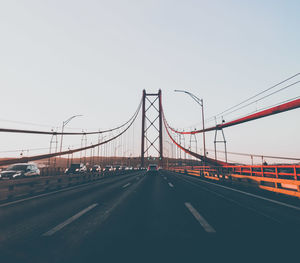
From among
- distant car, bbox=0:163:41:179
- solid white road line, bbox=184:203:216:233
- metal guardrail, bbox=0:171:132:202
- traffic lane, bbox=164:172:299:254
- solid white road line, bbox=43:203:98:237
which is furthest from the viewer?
distant car, bbox=0:163:41:179

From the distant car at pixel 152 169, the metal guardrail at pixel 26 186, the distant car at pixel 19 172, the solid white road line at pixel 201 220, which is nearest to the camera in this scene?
the solid white road line at pixel 201 220

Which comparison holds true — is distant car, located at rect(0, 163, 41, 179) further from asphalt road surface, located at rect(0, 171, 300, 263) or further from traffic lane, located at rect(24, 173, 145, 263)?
traffic lane, located at rect(24, 173, 145, 263)

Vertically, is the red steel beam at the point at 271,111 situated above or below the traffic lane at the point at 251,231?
above

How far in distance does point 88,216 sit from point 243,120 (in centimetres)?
2816

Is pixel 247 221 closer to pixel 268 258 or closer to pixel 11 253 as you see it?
pixel 268 258

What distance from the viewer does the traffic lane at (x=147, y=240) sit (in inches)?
124

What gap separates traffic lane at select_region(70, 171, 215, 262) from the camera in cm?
314

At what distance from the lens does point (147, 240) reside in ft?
12.5

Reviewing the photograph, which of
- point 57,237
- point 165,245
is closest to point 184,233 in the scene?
point 165,245

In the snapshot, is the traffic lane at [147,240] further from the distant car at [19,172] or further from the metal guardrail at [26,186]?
the distant car at [19,172]

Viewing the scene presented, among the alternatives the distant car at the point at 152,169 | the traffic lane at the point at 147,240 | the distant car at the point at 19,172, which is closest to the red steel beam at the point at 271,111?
the distant car at the point at 152,169

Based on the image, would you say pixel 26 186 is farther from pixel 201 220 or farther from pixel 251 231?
pixel 251 231

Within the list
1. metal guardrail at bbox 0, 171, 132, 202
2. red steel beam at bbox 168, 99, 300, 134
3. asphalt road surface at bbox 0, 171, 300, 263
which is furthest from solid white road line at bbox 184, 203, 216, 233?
red steel beam at bbox 168, 99, 300, 134

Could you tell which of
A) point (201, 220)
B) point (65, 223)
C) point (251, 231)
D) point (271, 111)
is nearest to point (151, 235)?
point (201, 220)
